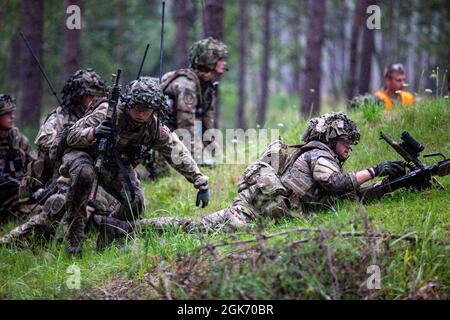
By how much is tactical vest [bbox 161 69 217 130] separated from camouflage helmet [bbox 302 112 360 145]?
3.25 m

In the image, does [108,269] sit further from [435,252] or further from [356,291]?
[435,252]

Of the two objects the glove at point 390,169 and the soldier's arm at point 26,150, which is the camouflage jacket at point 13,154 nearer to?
the soldier's arm at point 26,150

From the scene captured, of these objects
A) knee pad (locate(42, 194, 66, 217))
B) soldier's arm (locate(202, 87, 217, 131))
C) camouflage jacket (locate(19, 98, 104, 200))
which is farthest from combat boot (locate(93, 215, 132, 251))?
soldier's arm (locate(202, 87, 217, 131))

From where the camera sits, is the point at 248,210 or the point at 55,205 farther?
the point at 55,205

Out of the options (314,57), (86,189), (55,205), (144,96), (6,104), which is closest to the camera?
(144,96)

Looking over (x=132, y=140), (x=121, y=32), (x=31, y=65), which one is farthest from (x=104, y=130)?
(x=121, y=32)

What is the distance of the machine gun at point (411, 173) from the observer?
5730 millimetres

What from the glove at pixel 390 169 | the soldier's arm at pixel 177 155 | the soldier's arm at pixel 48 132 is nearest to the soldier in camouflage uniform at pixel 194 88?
the soldier's arm at pixel 48 132

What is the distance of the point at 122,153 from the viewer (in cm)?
653

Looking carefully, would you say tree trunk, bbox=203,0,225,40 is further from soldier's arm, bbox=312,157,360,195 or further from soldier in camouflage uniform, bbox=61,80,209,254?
soldier's arm, bbox=312,157,360,195

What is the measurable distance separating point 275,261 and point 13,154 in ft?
17.9

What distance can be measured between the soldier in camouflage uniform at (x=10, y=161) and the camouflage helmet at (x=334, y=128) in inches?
174

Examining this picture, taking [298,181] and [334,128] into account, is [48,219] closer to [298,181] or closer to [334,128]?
[298,181]
